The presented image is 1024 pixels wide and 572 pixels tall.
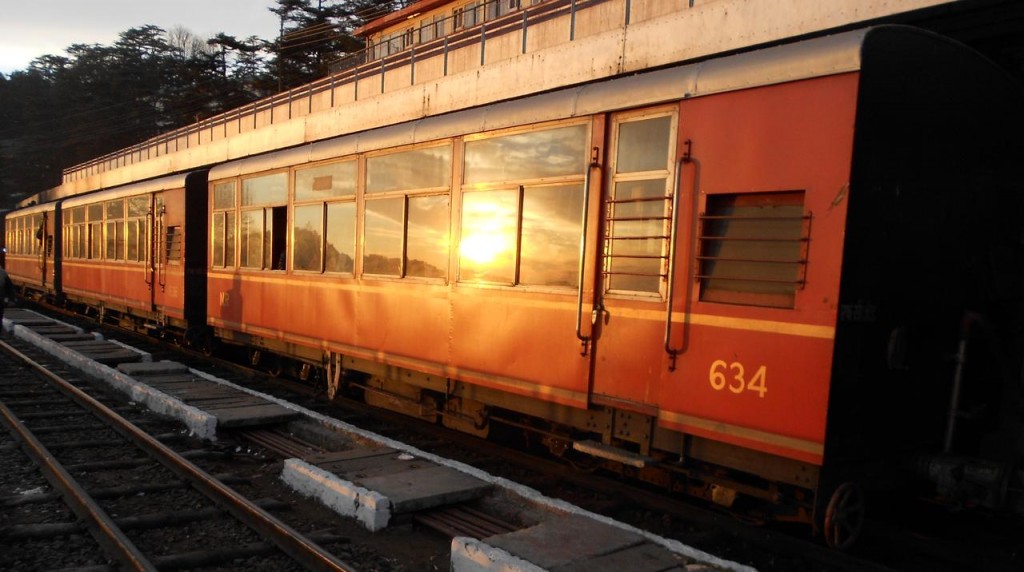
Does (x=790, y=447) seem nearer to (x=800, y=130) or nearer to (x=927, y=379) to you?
(x=927, y=379)

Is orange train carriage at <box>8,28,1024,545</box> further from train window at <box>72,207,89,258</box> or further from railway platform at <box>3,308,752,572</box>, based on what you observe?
train window at <box>72,207,89,258</box>

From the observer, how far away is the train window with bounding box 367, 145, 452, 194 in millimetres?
6641

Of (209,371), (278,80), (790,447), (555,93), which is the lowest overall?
(209,371)

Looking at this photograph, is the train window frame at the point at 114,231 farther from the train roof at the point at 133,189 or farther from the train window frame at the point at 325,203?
the train window frame at the point at 325,203

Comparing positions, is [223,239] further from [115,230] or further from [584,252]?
[584,252]

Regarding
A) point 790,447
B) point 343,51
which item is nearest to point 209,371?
point 790,447

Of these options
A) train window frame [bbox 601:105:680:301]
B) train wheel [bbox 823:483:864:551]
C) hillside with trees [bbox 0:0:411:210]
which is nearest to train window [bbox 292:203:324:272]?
train window frame [bbox 601:105:680:301]

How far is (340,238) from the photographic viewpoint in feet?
26.7

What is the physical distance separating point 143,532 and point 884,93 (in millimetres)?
5243

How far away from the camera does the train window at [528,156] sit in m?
5.37

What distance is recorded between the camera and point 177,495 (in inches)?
214

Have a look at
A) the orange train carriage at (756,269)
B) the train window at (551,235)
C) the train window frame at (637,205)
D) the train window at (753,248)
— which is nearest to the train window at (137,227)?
the orange train carriage at (756,269)

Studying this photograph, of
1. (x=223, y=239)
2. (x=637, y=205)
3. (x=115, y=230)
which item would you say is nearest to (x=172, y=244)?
(x=223, y=239)

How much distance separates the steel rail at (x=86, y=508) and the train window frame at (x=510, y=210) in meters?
3.17
